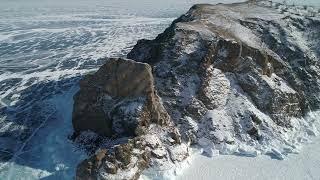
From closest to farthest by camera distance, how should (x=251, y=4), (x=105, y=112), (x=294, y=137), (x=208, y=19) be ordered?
(x=105, y=112), (x=294, y=137), (x=208, y=19), (x=251, y=4)

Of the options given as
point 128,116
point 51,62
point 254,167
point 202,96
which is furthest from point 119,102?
point 51,62

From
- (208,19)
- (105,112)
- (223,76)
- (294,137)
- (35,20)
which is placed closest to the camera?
(105,112)

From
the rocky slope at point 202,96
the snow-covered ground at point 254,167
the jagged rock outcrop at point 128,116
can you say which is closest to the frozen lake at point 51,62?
the jagged rock outcrop at point 128,116

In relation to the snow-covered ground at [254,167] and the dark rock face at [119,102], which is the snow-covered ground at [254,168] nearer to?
the snow-covered ground at [254,167]

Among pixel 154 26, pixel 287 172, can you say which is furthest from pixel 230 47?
pixel 154 26

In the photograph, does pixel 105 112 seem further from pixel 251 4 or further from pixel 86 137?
pixel 251 4

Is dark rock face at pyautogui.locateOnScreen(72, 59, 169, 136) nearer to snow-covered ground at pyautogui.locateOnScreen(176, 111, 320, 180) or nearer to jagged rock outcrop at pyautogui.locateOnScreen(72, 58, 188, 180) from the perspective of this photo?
jagged rock outcrop at pyautogui.locateOnScreen(72, 58, 188, 180)

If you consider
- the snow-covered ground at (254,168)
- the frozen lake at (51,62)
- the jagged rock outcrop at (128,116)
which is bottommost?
the frozen lake at (51,62)

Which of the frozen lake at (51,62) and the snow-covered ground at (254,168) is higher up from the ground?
the snow-covered ground at (254,168)

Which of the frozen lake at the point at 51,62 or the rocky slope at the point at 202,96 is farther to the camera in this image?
the frozen lake at the point at 51,62
